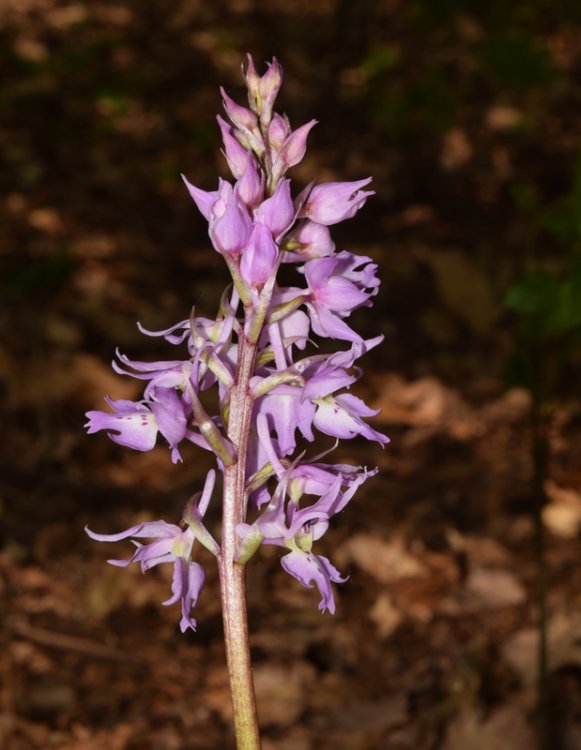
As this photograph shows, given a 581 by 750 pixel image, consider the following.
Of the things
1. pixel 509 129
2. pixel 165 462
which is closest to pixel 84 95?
pixel 509 129

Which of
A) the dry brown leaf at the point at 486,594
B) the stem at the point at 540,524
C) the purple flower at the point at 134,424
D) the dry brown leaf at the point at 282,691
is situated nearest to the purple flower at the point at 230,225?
the purple flower at the point at 134,424

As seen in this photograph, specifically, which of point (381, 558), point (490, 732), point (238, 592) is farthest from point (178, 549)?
point (381, 558)

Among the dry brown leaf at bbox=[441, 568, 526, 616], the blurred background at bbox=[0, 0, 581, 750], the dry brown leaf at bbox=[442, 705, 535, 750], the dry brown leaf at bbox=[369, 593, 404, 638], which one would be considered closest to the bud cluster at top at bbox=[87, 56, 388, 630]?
the blurred background at bbox=[0, 0, 581, 750]

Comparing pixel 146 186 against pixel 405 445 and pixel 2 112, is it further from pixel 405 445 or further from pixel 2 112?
pixel 405 445

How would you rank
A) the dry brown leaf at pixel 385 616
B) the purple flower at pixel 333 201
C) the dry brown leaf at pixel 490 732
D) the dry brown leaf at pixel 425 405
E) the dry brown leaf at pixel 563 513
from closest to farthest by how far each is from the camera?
the purple flower at pixel 333 201, the dry brown leaf at pixel 490 732, the dry brown leaf at pixel 385 616, the dry brown leaf at pixel 563 513, the dry brown leaf at pixel 425 405

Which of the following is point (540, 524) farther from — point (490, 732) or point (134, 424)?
point (134, 424)

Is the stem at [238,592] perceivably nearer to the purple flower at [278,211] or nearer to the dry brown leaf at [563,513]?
the purple flower at [278,211]

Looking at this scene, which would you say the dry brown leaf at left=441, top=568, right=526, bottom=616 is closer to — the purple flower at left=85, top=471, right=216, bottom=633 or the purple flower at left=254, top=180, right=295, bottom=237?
the purple flower at left=85, top=471, right=216, bottom=633
